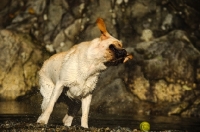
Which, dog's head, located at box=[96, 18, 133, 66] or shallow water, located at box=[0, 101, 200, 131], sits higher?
dog's head, located at box=[96, 18, 133, 66]

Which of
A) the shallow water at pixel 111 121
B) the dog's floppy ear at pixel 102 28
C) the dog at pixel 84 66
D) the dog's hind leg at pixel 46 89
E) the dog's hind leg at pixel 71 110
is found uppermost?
the dog's floppy ear at pixel 102 28

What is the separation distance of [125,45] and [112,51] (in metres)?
14.0

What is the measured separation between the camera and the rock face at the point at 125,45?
1992 centimetres

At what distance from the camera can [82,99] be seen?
10.3 metres

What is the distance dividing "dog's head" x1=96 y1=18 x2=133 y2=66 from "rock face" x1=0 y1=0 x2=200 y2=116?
960 centimetres

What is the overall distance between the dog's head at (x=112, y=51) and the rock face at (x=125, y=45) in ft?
31.5

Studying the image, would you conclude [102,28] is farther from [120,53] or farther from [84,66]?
[84,66]

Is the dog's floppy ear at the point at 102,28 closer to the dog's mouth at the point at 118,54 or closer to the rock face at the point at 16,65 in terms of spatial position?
the dog's mouth at the point at 118,54

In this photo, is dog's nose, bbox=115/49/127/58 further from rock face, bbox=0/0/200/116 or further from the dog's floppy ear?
rock face, bbox=0/0/200/116

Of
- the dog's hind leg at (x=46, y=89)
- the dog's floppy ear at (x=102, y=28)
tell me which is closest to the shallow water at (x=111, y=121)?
the dog's hind leg at (x=46, y=89)

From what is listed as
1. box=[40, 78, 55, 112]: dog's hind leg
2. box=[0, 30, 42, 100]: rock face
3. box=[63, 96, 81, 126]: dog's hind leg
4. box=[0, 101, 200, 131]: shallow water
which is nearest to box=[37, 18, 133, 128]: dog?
box=[40, 78, 55, 112]: dog's hind leg

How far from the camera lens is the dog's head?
30.3 ft

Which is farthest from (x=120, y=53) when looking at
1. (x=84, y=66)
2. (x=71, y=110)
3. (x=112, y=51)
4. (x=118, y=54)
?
(x=71, y=110)

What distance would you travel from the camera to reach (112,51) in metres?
9.38
